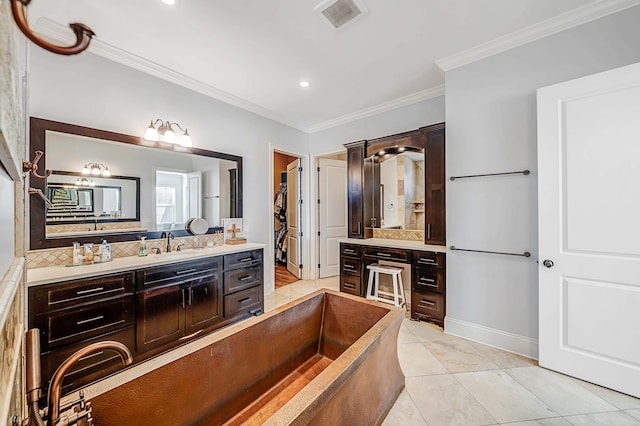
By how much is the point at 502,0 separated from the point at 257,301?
Result: 3.63m

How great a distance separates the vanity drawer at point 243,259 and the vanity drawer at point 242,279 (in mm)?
57

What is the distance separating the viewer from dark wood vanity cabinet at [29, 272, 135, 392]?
1729mm

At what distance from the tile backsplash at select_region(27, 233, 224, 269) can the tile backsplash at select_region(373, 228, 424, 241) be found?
227 centimetres

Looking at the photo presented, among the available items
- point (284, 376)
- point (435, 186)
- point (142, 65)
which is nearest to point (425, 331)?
point (435, 186)

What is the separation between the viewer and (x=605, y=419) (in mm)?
1597

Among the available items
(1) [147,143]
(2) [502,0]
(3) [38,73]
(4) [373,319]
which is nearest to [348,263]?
(4) [373,319]

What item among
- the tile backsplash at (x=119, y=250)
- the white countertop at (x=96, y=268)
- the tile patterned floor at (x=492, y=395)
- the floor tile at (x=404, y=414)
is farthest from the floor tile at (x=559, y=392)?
the tile backsplash at (x=119, y=250)

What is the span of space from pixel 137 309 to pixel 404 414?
218cm

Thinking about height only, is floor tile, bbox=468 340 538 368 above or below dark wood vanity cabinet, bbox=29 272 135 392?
below

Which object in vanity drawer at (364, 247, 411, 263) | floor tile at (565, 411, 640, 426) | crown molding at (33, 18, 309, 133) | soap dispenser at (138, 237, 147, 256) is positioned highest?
crown molding at (33, 18, 309, 133)

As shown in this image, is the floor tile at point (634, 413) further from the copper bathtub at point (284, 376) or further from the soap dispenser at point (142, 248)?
the soap dispenser at point (142, 248)

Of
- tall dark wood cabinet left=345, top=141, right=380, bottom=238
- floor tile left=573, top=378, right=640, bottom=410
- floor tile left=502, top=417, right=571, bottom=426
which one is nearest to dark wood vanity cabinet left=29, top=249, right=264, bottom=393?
tall dark wood cabinet left=345, top=141, right=380, bottom=238

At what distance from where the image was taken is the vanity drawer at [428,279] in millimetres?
2836

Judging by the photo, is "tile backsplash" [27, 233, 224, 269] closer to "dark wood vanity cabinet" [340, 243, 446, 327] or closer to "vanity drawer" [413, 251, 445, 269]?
"dark wood vanity cabinet" [340, 243, 446, 327]
